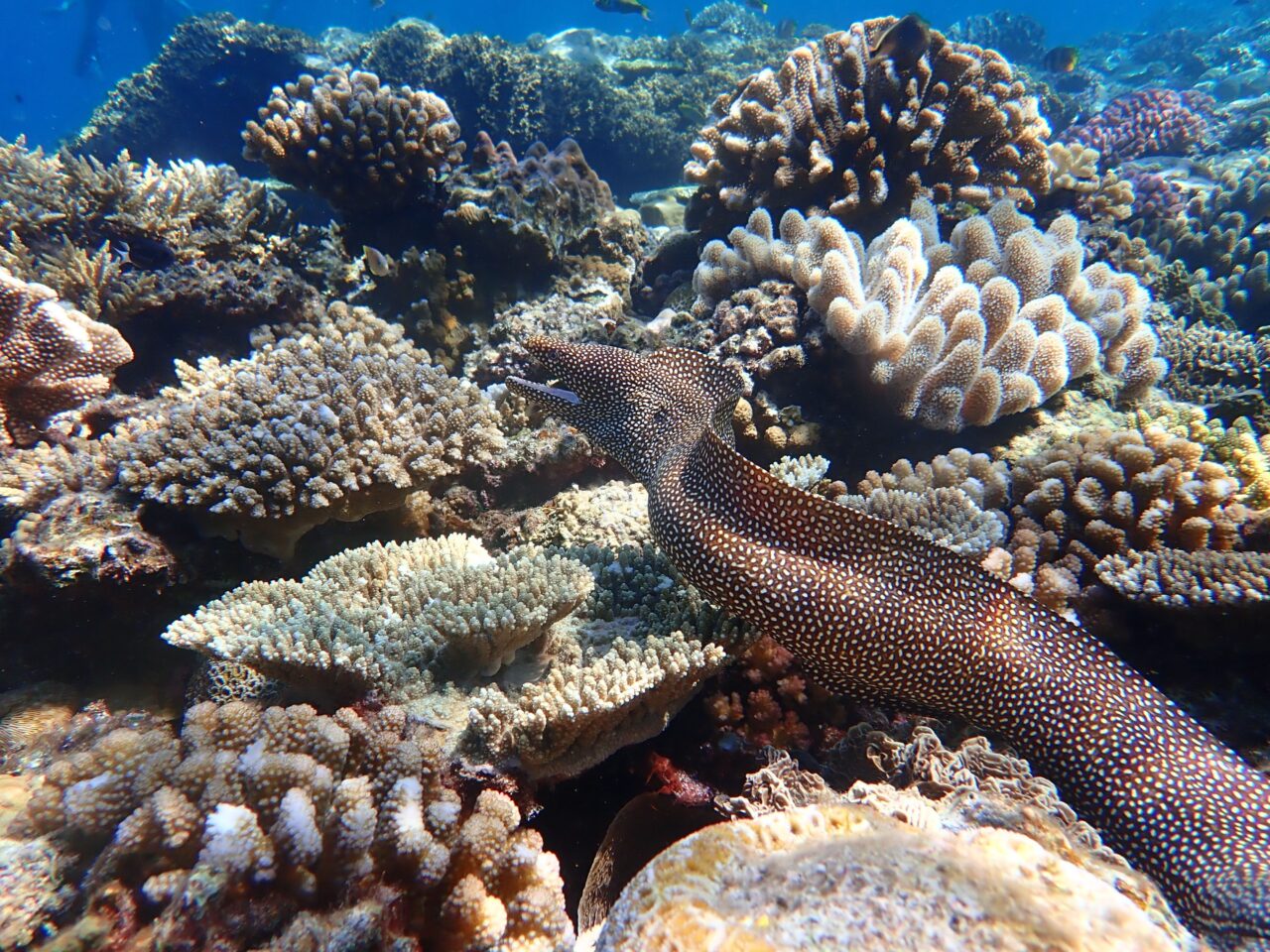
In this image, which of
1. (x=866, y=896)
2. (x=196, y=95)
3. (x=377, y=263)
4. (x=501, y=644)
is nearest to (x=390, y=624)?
(x=501, y=644)

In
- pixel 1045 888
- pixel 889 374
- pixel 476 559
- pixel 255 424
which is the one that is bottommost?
pixel 476 559

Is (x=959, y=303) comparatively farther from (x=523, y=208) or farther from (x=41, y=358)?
(x=41, y=358)

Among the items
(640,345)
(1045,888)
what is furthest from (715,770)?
(640,345)

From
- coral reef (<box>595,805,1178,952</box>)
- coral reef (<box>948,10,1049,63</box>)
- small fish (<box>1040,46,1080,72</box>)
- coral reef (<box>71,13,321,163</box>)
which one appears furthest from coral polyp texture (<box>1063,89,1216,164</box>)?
coral reef (<box>71,13,321,163</box>)

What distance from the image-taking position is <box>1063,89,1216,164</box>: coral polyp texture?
1462 centimetres

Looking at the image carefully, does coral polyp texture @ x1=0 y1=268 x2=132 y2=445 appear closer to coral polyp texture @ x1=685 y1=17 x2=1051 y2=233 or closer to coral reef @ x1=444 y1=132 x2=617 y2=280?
coral reef @ x1=444 y1=132 x2=617 y2=280

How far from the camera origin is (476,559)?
161 inches

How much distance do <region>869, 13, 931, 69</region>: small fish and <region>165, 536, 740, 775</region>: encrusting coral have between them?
5.76 metres

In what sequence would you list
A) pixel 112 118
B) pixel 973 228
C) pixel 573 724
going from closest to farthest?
pixel 573 724, pixel 973 228, pixel 112 118

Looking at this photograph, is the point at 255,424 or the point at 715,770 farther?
the point at 255,424

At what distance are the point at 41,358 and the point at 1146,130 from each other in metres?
21.5

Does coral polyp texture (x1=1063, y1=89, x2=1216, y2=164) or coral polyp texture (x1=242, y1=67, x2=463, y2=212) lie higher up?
coral polyp texture (x1=1063, y1=89, x2=1216, y2=164)

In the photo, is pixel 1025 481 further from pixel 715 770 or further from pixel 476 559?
pixel 476 559

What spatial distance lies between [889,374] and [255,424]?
4.62m
